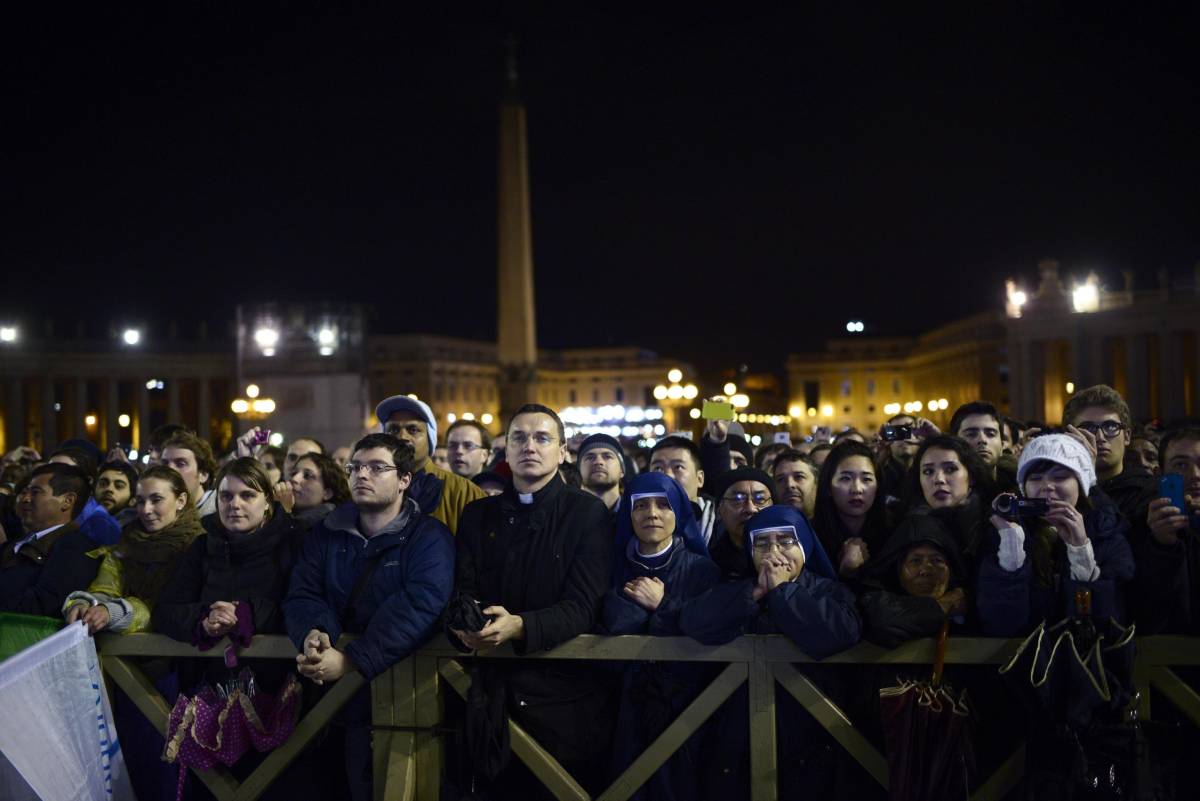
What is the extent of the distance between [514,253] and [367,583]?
35.1 m

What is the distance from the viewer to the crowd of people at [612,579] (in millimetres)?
4898

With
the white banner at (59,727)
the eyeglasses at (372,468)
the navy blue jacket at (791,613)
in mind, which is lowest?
the white banner at (59,727)

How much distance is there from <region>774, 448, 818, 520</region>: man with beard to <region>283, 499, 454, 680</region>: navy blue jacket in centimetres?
264

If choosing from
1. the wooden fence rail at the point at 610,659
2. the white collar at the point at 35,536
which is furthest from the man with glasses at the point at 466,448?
the wooden fence rail at the point at 610,659

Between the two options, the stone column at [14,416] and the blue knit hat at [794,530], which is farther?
the stone column at [14,416]

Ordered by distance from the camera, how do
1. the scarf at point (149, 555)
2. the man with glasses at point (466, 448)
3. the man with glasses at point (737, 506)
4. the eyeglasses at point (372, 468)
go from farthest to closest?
the man with glasses at point (466, 448) → the man with glasses at point (737, 506) → the scarf at point (149, 555) → the eyeglasses at point (372, 468)

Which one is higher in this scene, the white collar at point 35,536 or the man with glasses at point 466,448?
the man with glasses at point 466,448

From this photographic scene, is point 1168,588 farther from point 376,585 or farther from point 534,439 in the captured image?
point 376,585

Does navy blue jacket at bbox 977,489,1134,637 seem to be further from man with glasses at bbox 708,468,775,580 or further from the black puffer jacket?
the black puffer jacket

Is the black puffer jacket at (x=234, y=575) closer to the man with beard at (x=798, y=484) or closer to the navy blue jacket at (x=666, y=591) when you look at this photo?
the navy blue jacket at (x=666, y=591)

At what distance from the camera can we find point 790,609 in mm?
4863

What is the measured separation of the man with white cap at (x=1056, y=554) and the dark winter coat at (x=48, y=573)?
4.75 m

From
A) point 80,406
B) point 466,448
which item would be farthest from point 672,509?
point 80,406

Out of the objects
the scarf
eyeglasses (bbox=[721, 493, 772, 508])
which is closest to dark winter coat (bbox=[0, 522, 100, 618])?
the scarf
